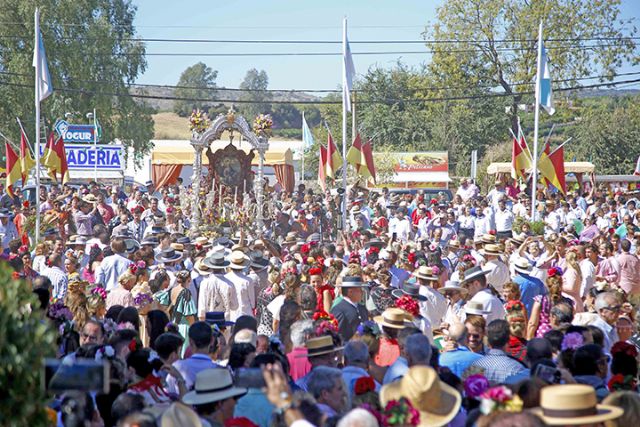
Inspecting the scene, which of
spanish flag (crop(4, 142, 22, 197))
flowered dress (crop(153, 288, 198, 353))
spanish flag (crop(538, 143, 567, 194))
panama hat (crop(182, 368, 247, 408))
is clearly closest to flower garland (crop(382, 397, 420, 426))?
panama hat (crop(182, 368, 247, 408))

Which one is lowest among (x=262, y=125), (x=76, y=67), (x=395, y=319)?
(x=395, y=319)

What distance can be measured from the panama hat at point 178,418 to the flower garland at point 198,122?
2014cm

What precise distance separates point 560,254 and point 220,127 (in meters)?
12.7

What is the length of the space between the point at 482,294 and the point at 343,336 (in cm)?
159

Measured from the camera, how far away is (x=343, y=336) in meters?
9.38

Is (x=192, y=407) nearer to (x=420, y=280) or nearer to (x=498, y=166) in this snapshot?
(x=420, y=280)

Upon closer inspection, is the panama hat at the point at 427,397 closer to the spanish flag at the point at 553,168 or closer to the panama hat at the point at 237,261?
the panama hat at the point at 237,261

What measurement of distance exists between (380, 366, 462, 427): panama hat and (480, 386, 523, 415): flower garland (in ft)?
0.95

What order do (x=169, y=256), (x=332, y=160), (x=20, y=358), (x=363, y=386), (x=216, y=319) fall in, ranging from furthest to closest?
Result: (x=332, y=160) → (x=169, y=256) → (x=216, y=319) → (x=363, y=386) → (x=20, y=358)

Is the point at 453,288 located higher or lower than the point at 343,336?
higher

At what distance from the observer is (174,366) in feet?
23.7

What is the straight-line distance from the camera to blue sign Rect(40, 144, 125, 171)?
37375mm

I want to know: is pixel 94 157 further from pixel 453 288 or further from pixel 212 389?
pixel 212 389

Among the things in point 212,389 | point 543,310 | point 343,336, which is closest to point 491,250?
point 543,310
